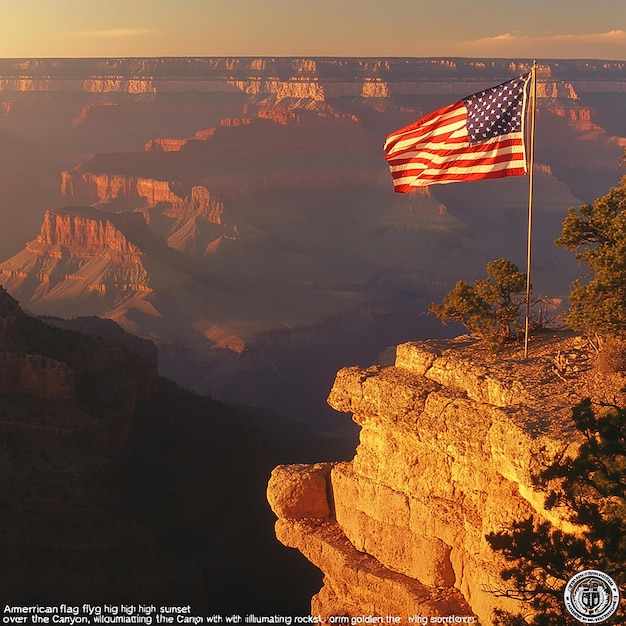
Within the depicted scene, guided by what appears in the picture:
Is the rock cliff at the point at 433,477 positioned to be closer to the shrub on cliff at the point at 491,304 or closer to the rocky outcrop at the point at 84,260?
the shrub on cliff at the point at 491,304

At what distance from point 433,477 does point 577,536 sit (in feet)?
11.5

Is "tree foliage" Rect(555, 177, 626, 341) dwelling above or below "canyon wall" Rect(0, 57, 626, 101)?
below

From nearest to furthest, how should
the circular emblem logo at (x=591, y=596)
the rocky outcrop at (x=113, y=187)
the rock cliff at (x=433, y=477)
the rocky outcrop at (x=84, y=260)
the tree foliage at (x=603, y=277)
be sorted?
1. the circular emblem logo at (x=591, y=596)
2. the rock cliff at (x=433, y=477)
3. the tree foliage at (x=603, y=277)
4. the rocky outcrop at (x=84, y=260)
5. the rocky outcrop at (x=113, y=187)

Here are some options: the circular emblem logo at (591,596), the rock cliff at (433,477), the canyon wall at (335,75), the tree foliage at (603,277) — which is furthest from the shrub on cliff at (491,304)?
the canyon wall at (335,75)

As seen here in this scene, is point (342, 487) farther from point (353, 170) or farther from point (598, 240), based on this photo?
point (353, 170)

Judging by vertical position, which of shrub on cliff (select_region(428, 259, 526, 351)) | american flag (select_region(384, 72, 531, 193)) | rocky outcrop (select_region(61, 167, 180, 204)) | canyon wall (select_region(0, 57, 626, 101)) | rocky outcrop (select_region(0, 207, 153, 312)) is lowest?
shrub on cliff (select_region(428, 259, 526, 351))

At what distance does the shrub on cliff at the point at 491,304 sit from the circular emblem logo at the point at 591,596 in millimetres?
6592

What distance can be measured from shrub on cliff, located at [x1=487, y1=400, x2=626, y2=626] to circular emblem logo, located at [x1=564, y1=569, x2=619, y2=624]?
132mm

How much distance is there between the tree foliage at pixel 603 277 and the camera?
1723 centimetres

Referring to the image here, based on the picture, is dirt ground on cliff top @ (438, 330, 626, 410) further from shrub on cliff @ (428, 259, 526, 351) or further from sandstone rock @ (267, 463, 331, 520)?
sandstone rock @ (267, 463, 331, 520)

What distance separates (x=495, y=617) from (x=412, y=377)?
490 centimetres

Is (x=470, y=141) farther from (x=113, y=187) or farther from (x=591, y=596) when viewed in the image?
(x=113, y=187)

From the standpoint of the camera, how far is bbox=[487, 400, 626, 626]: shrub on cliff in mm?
12633

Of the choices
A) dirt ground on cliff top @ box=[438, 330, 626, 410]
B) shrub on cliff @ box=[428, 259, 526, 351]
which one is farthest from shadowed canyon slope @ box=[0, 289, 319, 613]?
dirt ground on cliff top @ box=[438, 330, 626, 410]
